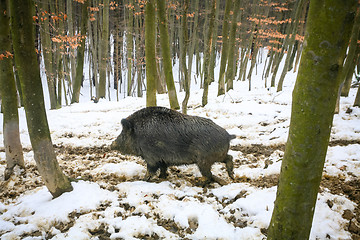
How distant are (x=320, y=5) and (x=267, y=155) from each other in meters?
4.33

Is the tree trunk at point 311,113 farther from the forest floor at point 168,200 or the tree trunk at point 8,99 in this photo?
the tree trunk at point 8,99

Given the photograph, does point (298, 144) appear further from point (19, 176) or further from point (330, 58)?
point (19, 176)

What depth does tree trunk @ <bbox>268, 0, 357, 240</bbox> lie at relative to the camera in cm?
139

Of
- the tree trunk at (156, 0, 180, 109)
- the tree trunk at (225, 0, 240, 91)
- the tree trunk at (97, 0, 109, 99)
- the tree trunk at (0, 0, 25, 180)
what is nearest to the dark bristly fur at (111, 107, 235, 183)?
the tree trunk at (0, 0, 25, 180)

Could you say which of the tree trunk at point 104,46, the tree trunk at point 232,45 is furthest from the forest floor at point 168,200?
the tree trunk at point 104,46

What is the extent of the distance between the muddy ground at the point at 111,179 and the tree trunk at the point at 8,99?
1.22ft

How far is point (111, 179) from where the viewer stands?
4250 mm

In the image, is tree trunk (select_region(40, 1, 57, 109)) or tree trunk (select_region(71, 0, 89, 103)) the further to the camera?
tree trunk (select_region(71, 0, 89, 103))

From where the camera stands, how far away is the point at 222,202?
338 cm

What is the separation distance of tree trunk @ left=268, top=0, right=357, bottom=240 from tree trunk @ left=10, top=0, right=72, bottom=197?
311 cm

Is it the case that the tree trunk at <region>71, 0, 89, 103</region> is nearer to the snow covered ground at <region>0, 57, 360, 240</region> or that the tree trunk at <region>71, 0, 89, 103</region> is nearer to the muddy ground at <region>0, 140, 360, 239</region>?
the muddy ground at <region>0, 140, 360, 239</region>

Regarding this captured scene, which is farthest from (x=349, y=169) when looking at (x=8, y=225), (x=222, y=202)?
(x=8, y=225)

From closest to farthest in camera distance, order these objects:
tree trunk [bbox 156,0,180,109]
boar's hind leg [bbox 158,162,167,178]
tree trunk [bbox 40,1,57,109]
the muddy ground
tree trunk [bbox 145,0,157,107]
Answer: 1. the muddy ground
2. boar's hind leg [bbox 158,162,167,178]
3. tree trunk [bbox 145,0,157,107]
4. tree trunk [bbox 156,0,180,109]
5. tree trunk [bbox 40,1,57,109]

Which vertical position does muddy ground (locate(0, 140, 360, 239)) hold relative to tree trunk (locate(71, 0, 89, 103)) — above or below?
below
